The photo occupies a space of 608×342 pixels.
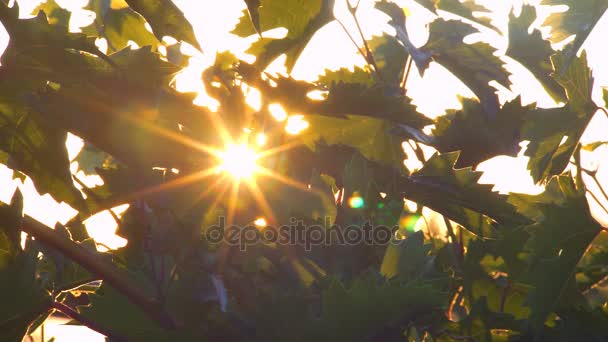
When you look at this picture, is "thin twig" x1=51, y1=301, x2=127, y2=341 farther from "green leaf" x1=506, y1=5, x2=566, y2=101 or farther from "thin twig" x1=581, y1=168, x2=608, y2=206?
"green leaf" x1=506, y1=5, x2=566, y2=101

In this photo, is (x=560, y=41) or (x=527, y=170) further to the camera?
(x=560, y=41)

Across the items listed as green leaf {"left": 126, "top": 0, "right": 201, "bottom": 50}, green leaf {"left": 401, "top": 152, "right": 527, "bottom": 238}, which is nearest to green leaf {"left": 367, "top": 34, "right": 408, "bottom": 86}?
green leaf {"left": 401, "top": 152, "right": 527, "bottom": 238}

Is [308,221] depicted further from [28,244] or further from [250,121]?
[28,244]

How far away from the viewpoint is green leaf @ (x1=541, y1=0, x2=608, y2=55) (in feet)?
5.17

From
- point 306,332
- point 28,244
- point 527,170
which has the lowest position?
point 306,332

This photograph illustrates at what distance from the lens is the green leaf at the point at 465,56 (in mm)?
1602

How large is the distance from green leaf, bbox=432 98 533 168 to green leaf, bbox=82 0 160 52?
82 centimetres

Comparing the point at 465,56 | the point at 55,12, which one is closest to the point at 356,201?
the point at 465,56

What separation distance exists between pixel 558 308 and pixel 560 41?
0.95 m

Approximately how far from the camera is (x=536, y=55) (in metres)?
1.72

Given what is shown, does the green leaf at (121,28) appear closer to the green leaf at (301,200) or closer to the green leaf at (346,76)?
the green leaf at (346,76)

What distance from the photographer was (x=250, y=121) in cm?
109

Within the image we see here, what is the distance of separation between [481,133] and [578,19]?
51 cm

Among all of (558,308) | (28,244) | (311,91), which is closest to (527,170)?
(558,308)
